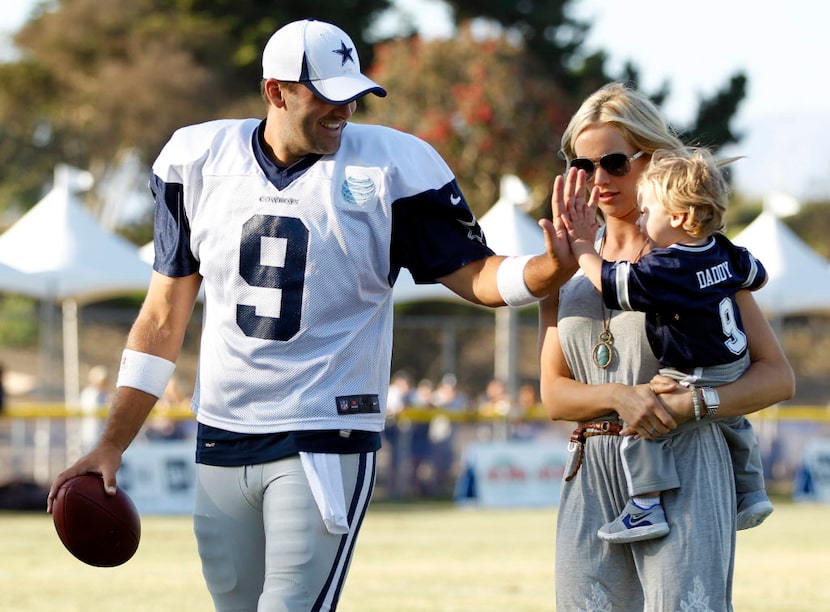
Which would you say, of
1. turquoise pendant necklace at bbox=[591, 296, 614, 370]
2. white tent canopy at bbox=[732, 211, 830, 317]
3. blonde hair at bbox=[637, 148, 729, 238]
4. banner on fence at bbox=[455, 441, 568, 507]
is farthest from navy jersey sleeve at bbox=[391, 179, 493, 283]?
white tent canopy at bbox=[732, 211, 830, 317]

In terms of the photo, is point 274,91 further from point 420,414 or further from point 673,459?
point 420,414

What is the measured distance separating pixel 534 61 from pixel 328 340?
26.4 metres

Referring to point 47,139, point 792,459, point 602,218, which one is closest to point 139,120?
point 47,139

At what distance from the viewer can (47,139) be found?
148 feet

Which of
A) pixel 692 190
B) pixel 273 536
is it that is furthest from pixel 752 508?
pixel 273 536

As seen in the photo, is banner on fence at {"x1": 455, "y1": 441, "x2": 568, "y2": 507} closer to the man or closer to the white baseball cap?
the man

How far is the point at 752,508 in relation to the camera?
13.7 feet

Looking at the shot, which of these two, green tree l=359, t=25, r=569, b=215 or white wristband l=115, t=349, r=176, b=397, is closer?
white wristband l=115, t=349, r=176, b=397

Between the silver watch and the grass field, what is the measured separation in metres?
4.38

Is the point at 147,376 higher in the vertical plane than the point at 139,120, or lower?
lower

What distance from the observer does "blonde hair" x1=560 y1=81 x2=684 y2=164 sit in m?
4.31

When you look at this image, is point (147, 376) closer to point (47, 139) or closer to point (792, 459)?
point (792, 459)

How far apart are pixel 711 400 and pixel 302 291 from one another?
115 centimetres

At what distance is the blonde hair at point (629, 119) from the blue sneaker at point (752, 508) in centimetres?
101
